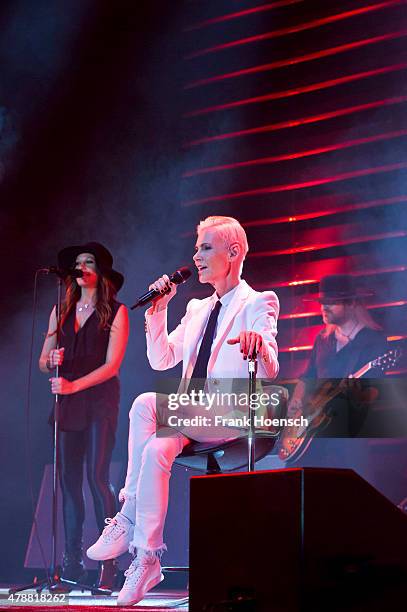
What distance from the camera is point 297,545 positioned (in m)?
1.88

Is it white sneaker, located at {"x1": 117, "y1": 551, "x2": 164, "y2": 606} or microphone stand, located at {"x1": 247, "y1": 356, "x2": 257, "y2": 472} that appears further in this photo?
white sneaker, located at {"x1": 117, "y1": 551, "x2": 164, "y2": 606}

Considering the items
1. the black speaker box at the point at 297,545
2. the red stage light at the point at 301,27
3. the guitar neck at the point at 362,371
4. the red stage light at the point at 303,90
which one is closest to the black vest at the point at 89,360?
the guitar neck at the point at 362,371

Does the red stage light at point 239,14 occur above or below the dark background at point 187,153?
above

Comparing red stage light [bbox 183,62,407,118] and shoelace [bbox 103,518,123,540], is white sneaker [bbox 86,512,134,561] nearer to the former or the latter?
shoelace [bbox 103,518,123,540]

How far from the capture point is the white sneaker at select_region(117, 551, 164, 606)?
310 centimetres

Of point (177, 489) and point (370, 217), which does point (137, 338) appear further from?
point (370, 217)

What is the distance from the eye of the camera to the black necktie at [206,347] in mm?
3584

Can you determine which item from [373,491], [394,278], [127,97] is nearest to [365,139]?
[394,278]

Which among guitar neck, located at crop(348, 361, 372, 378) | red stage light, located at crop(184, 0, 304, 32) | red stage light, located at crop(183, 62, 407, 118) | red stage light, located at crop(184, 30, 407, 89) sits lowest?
guitar neck, located at crop(348, 361, 372, 378)

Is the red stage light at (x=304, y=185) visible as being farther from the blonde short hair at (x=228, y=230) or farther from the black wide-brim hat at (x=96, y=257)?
the blonde short hair at (x=228, y=230)

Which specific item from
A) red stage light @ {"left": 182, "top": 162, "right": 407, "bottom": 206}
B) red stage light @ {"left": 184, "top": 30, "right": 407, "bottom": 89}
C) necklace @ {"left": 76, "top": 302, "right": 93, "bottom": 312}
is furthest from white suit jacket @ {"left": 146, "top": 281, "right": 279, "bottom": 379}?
red stage light @ {"left": 184, "top": 30, "right": 407, "bottom": 89}

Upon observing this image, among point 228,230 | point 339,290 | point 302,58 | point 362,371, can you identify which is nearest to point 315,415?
point 362,371

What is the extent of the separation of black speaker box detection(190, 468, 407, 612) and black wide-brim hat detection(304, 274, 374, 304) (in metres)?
2.40

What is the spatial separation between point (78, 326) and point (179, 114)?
58.2 inches
